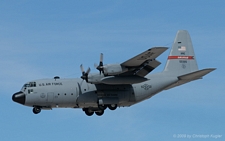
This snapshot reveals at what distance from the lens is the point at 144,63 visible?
106 feet

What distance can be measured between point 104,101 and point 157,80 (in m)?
4.12

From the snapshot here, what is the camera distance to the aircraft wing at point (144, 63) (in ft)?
100

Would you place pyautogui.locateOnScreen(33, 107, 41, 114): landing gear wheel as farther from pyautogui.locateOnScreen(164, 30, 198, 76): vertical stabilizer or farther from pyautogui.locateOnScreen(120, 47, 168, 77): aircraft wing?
pyautogui.locateOnScreen(164, 30, 198, 76): vertical stabilizer

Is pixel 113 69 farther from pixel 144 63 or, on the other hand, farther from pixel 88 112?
pixel 88 112

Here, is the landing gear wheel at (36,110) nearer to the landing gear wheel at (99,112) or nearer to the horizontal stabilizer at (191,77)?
the landing gear wheel at (99,112)

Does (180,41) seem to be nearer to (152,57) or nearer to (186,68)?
(186,68)

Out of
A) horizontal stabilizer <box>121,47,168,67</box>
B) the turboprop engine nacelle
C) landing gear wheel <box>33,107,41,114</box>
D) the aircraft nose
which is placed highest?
horizontal stabilizer <box>121,47,168,67</box>

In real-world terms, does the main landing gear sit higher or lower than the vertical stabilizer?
lower

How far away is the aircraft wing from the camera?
30.6 metres

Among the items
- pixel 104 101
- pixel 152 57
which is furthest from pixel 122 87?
pixel 152 57

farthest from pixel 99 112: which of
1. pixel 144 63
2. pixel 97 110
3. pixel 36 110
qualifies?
pixel 144 63

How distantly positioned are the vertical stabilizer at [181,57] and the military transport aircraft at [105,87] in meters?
0.36

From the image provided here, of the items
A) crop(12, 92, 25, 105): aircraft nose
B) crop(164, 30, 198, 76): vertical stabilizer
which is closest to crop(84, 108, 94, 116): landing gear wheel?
crop(12, 92, 25, 105): aircraft nose

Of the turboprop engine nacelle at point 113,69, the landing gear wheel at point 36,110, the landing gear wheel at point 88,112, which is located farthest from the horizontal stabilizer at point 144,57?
the landing gear wheel at point 36,110
